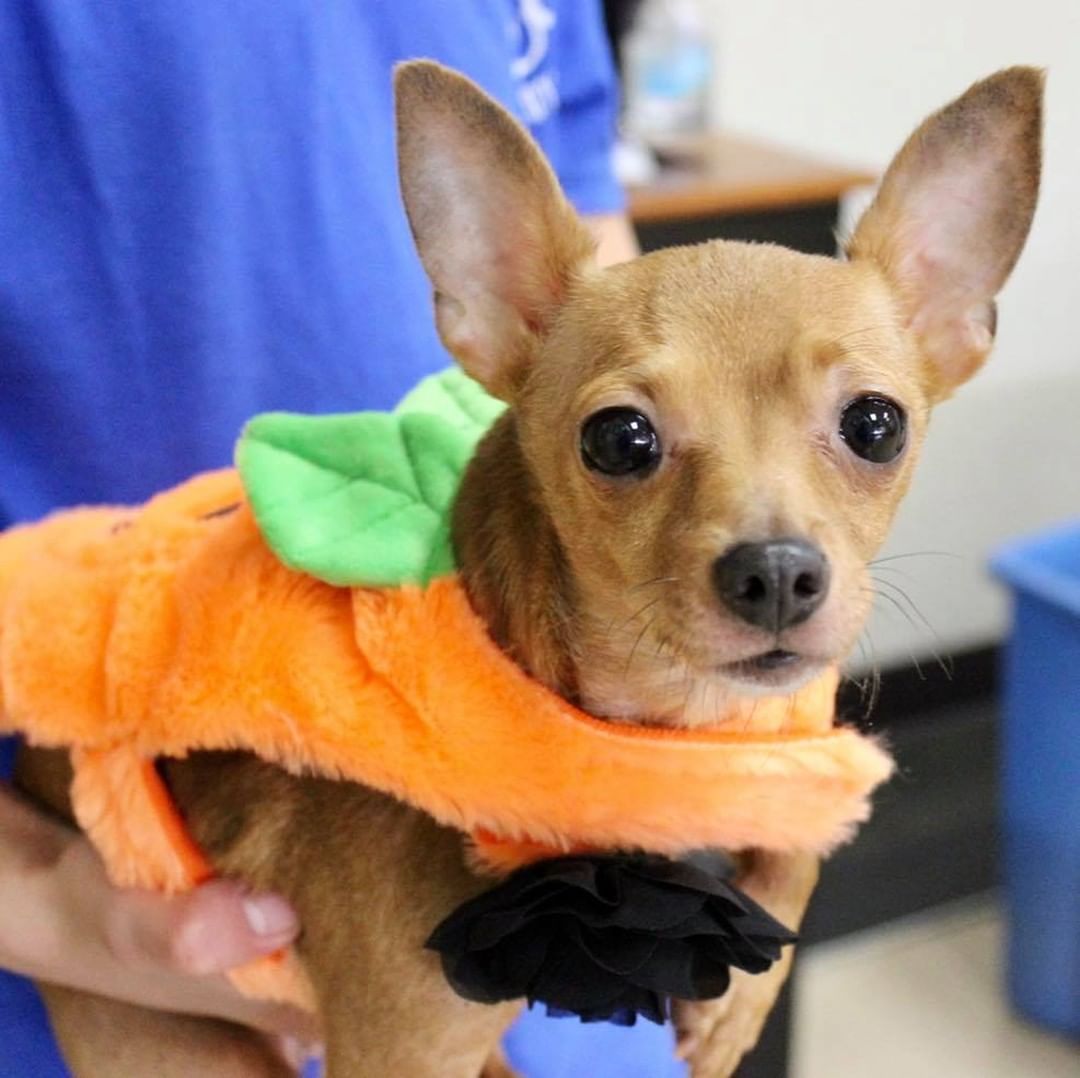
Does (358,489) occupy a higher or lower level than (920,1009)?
higher

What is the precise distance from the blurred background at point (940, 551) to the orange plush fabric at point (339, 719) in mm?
942

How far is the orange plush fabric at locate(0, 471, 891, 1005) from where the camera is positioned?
84 cm

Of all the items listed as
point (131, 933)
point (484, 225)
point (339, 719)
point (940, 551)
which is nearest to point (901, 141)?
point (940, 551)

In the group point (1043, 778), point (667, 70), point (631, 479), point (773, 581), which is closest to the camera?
point (773, 581)

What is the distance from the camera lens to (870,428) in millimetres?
858

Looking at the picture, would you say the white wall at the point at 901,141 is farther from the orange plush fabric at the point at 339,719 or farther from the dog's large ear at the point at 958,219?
the orange plush fabric at the point at 339,719

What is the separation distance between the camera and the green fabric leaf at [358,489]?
0.88 metres

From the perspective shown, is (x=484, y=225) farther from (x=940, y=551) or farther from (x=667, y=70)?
(x=940, y=551)

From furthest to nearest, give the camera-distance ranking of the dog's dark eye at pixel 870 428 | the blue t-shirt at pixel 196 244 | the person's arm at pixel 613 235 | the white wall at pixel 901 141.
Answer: the white wall at pixel 901 141
the person's arm at pixel 613 235
the blue t-shirt at pixel 196 244
the dog's dark eye at pixel 870 428

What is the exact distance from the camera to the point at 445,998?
0.88m

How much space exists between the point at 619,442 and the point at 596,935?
0.32 meters

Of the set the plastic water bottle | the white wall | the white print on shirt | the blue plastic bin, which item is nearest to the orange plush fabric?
the white print on shirt

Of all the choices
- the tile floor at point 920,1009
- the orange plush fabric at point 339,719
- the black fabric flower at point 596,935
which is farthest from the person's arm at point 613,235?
the tile floor at point 920,1009

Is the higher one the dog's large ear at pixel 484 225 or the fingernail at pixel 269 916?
the dog's large ear at pixel 484 225
